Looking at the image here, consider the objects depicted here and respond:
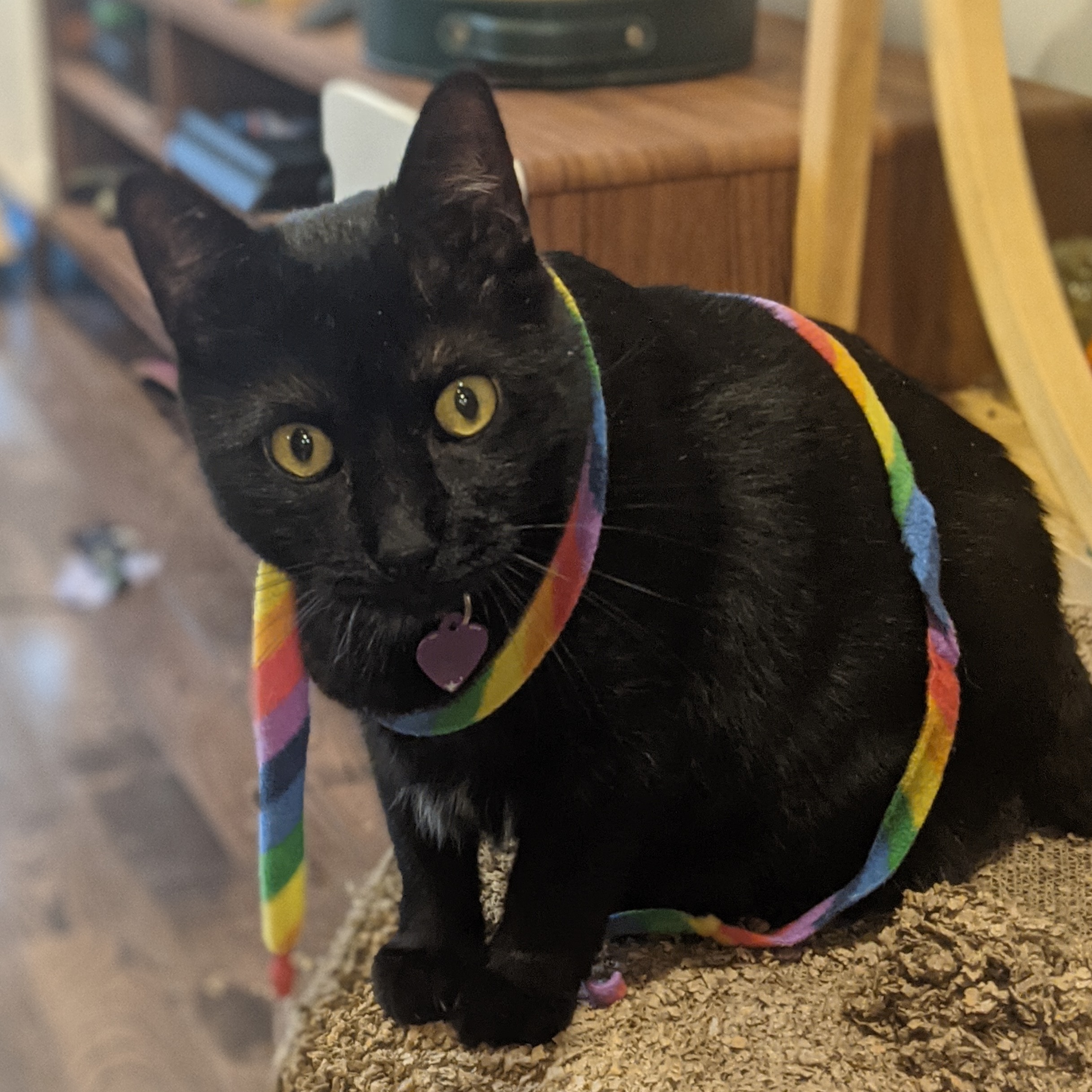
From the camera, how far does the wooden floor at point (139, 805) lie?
127cm

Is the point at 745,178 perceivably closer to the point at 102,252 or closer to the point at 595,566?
the point at 595,566

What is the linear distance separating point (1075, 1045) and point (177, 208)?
65 cm

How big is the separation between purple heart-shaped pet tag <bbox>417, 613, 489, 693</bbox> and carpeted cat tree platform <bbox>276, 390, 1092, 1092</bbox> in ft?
0.78

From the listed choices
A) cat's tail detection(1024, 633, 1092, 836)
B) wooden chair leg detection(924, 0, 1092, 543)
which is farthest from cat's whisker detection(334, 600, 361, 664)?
wooden chair leg detection(924, 0, 1092, 543)

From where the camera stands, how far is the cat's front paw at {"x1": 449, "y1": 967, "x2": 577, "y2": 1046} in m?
0.71

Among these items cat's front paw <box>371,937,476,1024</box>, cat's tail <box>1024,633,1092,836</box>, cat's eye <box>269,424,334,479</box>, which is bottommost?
cat's front paw <box>371,937,476,1024</box>

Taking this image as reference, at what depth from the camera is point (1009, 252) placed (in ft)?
3.18

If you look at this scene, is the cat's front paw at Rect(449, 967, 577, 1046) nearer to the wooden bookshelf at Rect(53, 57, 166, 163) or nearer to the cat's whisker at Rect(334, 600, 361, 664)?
the cat's whisker at Rect(334, 600, 361, 664)

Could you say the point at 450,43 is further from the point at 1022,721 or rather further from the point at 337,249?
the point at 1022,721

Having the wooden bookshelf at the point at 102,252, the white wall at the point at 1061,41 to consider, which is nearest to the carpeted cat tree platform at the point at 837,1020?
the white wall at the point at 1061,41

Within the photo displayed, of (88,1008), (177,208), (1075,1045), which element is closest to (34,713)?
(88,1008)

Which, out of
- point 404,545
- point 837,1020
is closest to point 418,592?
point 404,545

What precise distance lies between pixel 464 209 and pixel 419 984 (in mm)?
444

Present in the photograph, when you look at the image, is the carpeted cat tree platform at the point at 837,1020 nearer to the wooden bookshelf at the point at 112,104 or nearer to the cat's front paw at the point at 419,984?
the cat's front paw at the point at 419,984
